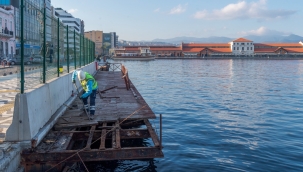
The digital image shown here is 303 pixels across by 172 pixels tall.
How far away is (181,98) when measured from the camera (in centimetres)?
2245

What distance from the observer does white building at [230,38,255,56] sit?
141500mm

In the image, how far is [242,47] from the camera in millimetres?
142625

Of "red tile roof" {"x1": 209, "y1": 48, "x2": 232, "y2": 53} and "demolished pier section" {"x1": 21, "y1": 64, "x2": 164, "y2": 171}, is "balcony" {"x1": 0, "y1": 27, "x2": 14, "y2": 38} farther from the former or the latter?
"red tile roof" {"x1": 209, "y1": 48, "x2": 232, "y2": 53}

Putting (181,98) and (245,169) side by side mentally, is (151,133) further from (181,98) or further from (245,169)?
(181,98)

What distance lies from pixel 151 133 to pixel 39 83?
10.4ft

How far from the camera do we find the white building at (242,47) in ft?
464

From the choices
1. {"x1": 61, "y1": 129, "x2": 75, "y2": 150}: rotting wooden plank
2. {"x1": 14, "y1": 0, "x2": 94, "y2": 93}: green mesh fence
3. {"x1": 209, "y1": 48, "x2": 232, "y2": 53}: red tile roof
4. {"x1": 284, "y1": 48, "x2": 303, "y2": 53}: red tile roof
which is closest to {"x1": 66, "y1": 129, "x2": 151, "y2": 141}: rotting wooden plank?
{"x1": 61, "y1": 129, "x2": 75, "y2": 150}: rotting wooden plank

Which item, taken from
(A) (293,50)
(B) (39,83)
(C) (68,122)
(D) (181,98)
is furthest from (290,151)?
(A) (293,50)

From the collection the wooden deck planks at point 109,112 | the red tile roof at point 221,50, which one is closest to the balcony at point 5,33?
the wooden deck planks at point 109,112

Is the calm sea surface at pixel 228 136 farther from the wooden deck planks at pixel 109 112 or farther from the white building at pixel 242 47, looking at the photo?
the white building at pixel 242 47

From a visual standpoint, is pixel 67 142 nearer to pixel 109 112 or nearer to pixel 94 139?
pixel 94 139

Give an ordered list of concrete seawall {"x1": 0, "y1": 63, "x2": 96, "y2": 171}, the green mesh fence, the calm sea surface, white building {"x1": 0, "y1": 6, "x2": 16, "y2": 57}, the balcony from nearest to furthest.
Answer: concrete seawall {"x1": 0, "y1": 63, "x2": 96, "y2": 171}, the green mesh fence, the calm sea surface, the balcony, white building {"x1": 0, "y1": 6, "x2": 16, "y2": 57}

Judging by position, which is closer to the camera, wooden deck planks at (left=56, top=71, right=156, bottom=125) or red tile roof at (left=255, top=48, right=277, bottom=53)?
wooden deck planks at (left=56, top=71, right=156, bottom=125)

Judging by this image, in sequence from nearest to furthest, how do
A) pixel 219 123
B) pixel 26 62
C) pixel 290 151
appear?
pixel 26 62 < pixel 290 151 < pixel 219 123
